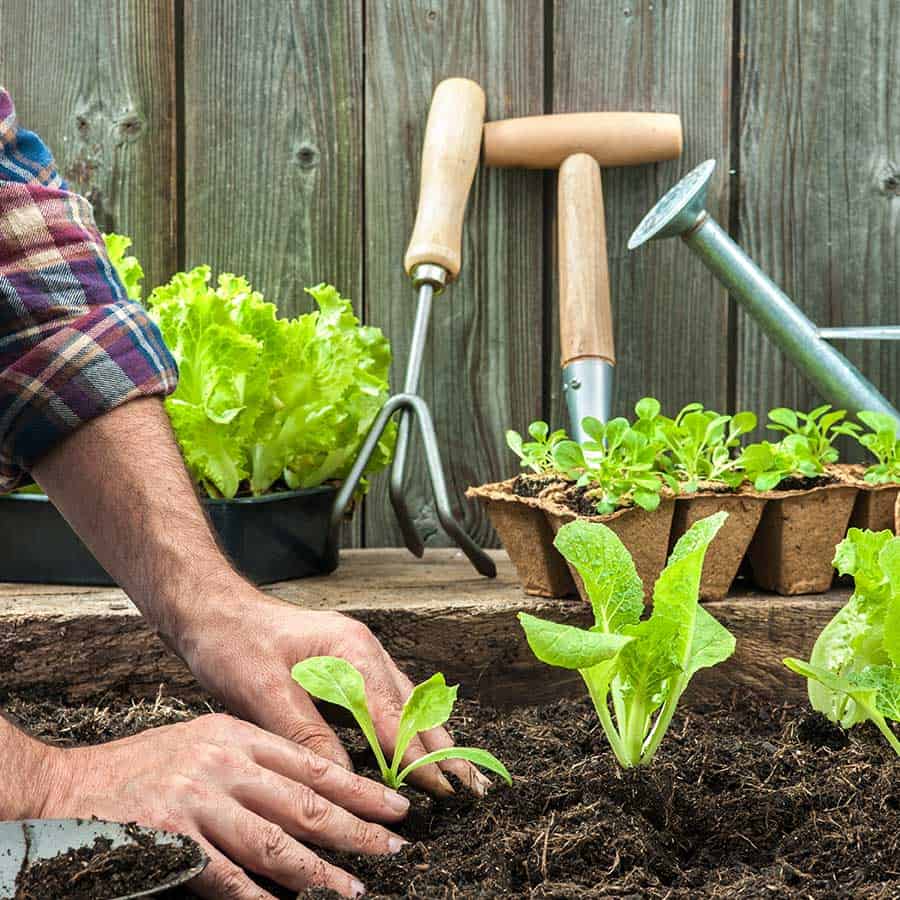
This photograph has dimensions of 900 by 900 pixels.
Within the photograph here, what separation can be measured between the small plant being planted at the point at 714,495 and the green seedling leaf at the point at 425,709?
53 cm

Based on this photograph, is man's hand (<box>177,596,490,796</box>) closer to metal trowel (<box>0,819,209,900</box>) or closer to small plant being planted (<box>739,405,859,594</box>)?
metal trowel (<box>0,819,209,900</box>)

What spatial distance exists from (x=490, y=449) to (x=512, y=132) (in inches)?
20.4

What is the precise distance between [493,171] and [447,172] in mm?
170

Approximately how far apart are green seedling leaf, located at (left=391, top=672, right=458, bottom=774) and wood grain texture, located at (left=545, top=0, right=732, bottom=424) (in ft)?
3.64

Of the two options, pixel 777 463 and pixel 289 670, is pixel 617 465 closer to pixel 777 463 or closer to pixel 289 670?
pixel 777 463

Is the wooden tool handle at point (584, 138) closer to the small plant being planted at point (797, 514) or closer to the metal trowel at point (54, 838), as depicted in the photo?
the small plant being planted at point (797, 514)

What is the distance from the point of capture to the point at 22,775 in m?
0.79

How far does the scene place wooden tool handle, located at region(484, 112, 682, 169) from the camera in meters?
1.80

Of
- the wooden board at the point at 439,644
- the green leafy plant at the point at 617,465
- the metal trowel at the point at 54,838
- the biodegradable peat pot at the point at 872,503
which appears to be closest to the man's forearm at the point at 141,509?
the wooden board at the point at 439,644

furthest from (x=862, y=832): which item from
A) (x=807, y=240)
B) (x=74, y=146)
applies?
(x=74, y=146)

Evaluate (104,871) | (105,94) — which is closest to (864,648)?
(104,871)

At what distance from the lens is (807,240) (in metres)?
1.90

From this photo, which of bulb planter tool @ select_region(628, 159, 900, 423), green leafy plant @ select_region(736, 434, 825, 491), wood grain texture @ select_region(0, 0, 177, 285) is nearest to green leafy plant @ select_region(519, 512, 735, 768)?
green leafy plant @ select_region(736, 434, 825, 491)

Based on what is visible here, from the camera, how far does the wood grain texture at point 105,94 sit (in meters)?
1.87
